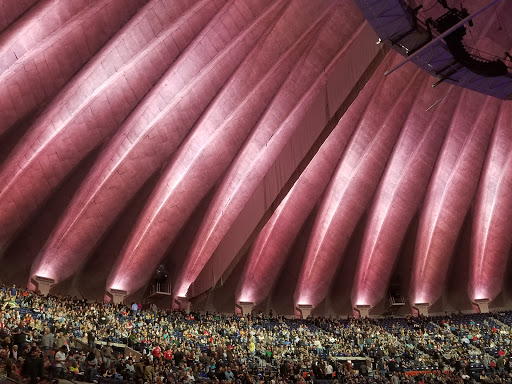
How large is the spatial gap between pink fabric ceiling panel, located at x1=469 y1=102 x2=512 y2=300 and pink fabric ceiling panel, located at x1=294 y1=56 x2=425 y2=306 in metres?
5.21

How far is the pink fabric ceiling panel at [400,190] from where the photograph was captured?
96.3ft

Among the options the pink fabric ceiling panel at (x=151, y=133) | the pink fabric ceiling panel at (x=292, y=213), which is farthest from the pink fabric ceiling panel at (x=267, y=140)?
the pink fabric ceiling panel at (x=292, y=213)

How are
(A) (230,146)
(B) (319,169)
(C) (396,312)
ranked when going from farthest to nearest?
(C) (396,312), (B) (319,169), (A) (230,146)

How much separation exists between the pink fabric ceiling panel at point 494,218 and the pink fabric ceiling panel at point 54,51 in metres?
19.6

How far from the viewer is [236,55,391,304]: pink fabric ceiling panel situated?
29.5 m

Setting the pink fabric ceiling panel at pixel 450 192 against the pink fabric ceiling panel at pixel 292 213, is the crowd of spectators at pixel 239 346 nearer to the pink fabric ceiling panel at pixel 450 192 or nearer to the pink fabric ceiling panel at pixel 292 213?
the pink fabric ceiling panel at pixel 450 192

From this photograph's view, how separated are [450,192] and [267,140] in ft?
37.5

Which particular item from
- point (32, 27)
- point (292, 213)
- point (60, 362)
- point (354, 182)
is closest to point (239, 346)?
point (292, 213)

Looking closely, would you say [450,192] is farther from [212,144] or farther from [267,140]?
[212,144]

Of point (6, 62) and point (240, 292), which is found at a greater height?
point (6, 62)

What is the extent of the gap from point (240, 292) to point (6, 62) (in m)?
19.6

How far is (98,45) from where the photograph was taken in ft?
78.0

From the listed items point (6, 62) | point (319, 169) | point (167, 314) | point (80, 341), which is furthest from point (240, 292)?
point (6, 62)

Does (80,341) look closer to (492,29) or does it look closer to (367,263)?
(367,263)
